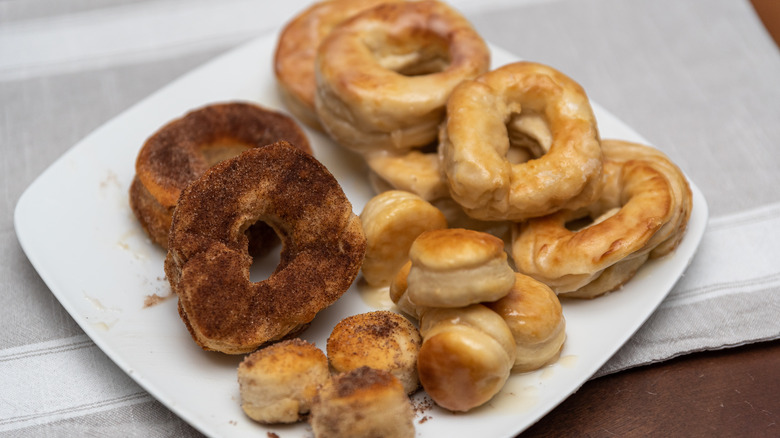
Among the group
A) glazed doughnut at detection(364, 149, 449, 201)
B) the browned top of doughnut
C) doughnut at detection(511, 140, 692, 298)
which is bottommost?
the browned top of doughnut

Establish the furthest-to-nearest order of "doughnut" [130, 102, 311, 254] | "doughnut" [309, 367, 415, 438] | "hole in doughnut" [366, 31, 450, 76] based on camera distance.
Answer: "hole in doughnut" [366, 31, 450, 76]
"doughnut" [130, 102, 311, 254]
"doughnut" [309, 367, 415, 438]

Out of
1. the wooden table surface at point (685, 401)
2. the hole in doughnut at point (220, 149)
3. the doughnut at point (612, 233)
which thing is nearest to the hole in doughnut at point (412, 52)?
the hole in doughnut at point (220, 149)

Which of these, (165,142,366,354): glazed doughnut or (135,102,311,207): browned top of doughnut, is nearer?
(165,142,366,354): glazed doughnut

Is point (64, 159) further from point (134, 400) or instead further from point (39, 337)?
point (134, 400)

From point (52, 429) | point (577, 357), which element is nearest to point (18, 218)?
point (52, 429)

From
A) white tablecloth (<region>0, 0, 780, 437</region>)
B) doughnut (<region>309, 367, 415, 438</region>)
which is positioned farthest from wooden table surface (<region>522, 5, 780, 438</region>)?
doughnut (<region>309, 367, 415, 438</region>)

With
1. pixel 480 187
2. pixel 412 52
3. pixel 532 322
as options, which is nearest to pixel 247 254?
pixel 480 187

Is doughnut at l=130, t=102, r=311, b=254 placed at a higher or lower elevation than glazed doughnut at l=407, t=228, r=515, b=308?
lower

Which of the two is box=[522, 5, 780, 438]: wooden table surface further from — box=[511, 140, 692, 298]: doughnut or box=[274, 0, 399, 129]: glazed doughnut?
box=[274, 0, 399, 129]: glazed doughnut
